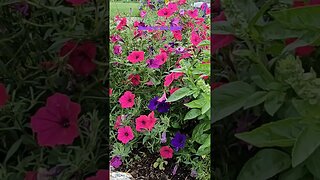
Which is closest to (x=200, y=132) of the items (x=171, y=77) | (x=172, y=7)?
(x=171, y=77)

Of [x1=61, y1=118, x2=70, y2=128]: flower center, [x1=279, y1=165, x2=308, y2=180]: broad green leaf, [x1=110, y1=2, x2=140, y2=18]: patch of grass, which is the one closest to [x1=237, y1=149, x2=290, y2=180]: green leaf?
[x1=279, y1=165, x2=308, y2=180]: broad green leaf

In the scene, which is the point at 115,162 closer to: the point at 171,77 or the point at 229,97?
the point at 171,77

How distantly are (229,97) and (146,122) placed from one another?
1.78 m

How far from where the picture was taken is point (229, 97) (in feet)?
2.17

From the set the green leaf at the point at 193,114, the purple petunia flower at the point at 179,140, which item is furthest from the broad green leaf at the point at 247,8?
the purple petunia flower at the point at 179,140

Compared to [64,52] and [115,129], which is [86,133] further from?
[115,129]

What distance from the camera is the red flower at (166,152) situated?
8.02 ft

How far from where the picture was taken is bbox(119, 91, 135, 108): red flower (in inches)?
97.4

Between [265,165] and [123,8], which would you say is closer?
[265,165]

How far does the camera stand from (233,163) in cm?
72

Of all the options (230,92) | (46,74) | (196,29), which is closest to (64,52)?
(46,74)

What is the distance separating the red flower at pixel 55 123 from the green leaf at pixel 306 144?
0.99ft

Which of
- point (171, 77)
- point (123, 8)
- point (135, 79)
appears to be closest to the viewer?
point (171, 77)

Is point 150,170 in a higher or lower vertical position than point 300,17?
lower
